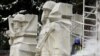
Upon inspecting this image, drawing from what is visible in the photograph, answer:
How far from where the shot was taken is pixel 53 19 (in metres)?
8.10

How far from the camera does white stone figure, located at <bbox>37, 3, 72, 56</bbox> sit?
7.87 m

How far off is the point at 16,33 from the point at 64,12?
5.63ft

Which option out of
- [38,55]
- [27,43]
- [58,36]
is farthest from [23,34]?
[58,36]

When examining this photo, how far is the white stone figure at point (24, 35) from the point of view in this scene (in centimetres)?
924

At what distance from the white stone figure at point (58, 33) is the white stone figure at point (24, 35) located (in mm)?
1069

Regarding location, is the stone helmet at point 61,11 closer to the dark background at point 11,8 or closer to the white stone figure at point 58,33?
the white stone figure at point 58,33

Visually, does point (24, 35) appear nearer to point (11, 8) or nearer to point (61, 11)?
point (61, 11)

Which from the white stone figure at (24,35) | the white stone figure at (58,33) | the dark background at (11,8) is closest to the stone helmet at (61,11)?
the white stone figure at (58,33)

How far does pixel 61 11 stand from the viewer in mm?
8008

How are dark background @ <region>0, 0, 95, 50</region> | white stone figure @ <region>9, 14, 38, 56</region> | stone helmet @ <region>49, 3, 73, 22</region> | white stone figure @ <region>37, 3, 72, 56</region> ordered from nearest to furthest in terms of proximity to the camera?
white stone figure @ <region>37, 3, 72, 56</region>, stone helmet @ <region>49, 3, 73, 22</region>, white stone figure @ <region>9, 14, 38, 56</region>, dark background @ <region>0, 0, 95, 50</region>

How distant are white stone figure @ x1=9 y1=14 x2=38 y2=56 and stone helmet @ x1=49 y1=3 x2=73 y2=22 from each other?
4.38 ft

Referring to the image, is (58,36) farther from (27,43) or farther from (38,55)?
(27,43)

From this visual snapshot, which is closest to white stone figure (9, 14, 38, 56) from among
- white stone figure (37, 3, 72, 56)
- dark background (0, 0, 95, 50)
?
white stone figure (37, 3, 72, 56)

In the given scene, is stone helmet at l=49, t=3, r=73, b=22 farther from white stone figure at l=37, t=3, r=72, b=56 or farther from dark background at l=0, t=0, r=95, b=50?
dark background at l=0, t=0, r=95, b=50
